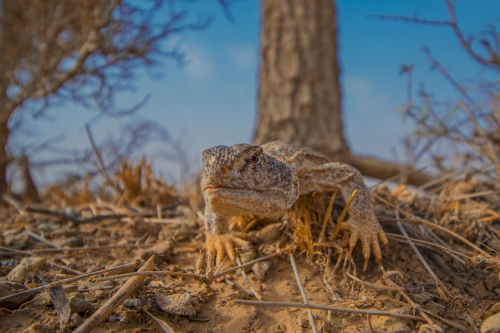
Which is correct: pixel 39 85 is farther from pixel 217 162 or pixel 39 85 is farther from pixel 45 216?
pixel 217 162

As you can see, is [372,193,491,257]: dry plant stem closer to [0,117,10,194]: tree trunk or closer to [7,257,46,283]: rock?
[7,257,46,283]: rock

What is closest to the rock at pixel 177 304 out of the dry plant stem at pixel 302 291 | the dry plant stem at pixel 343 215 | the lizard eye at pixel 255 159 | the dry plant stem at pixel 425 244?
the dry plant stem at pixel 302 291

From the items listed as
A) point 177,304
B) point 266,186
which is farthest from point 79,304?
point 266,186

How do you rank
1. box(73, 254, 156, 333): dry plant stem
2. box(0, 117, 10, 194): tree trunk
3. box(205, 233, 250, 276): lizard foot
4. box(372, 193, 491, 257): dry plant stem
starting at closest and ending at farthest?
box(73, 254, 156, 333): dry plant stem → box(372, 193, 491, 257): dry plant stem → box(205, 233, 250, 276): lizard foot → box(0, 117, 10, 194): tree trunk

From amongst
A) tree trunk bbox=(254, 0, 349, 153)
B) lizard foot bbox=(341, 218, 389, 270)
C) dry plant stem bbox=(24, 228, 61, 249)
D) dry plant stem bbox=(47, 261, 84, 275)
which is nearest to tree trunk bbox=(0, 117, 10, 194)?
dry plant stem bbox=(24, 228, 61, 249)

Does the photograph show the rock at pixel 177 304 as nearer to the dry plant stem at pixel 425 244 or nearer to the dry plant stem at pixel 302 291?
the dry plant stem at pixel 302 291

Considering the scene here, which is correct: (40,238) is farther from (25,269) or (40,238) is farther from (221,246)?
(221,246)
